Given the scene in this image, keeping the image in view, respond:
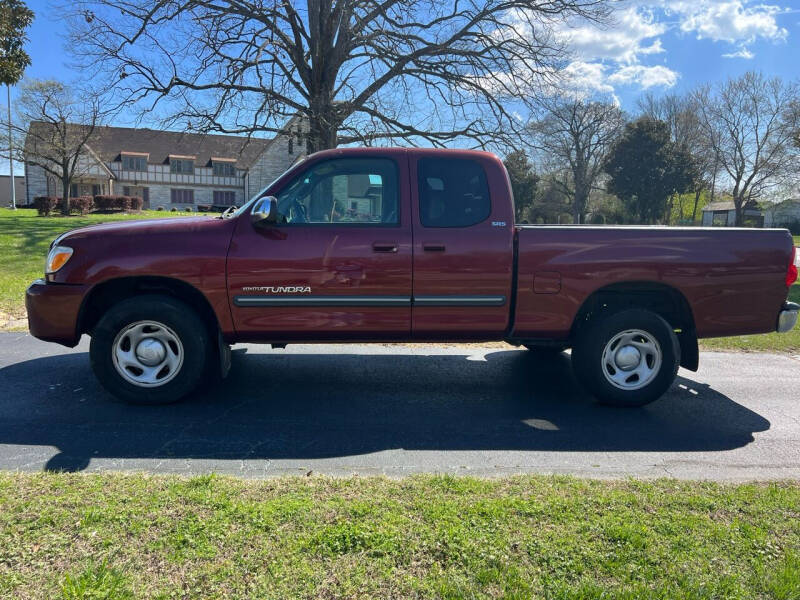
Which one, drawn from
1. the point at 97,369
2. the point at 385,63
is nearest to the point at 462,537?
the point at 97,369

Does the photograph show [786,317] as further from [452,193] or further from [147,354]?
[147,354]

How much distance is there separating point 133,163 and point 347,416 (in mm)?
60817

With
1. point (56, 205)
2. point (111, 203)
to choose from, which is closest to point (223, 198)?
point (111, 203)

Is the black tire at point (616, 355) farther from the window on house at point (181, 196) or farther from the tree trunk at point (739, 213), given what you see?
the window on house at point (181, 196)

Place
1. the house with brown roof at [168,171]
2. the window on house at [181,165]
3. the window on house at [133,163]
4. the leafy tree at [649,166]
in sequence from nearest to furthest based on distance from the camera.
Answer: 1. the leafy tree at [649,166]
2. the house with brown roof at [168,171]
3. the window on house at [133,163]
4. the window on house at [181,165]

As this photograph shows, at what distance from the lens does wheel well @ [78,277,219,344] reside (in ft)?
15.5

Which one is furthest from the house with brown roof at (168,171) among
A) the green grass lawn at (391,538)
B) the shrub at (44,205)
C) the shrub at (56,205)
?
the green grass lawn at (391,538)

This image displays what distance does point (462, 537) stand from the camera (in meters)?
2.71

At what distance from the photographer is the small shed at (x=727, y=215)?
173ft

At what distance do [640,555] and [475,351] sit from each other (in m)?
4.69

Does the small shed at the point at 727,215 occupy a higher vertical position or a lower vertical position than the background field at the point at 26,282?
higher

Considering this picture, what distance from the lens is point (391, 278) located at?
473 centimetres

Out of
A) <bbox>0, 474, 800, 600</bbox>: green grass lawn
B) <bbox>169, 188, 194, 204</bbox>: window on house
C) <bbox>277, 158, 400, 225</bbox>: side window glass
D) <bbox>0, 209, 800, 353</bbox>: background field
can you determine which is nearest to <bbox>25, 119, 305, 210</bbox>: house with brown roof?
<bbox>169, 188, 194, 204</bbox>: window on house

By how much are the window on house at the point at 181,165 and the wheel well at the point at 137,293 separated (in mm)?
59596
